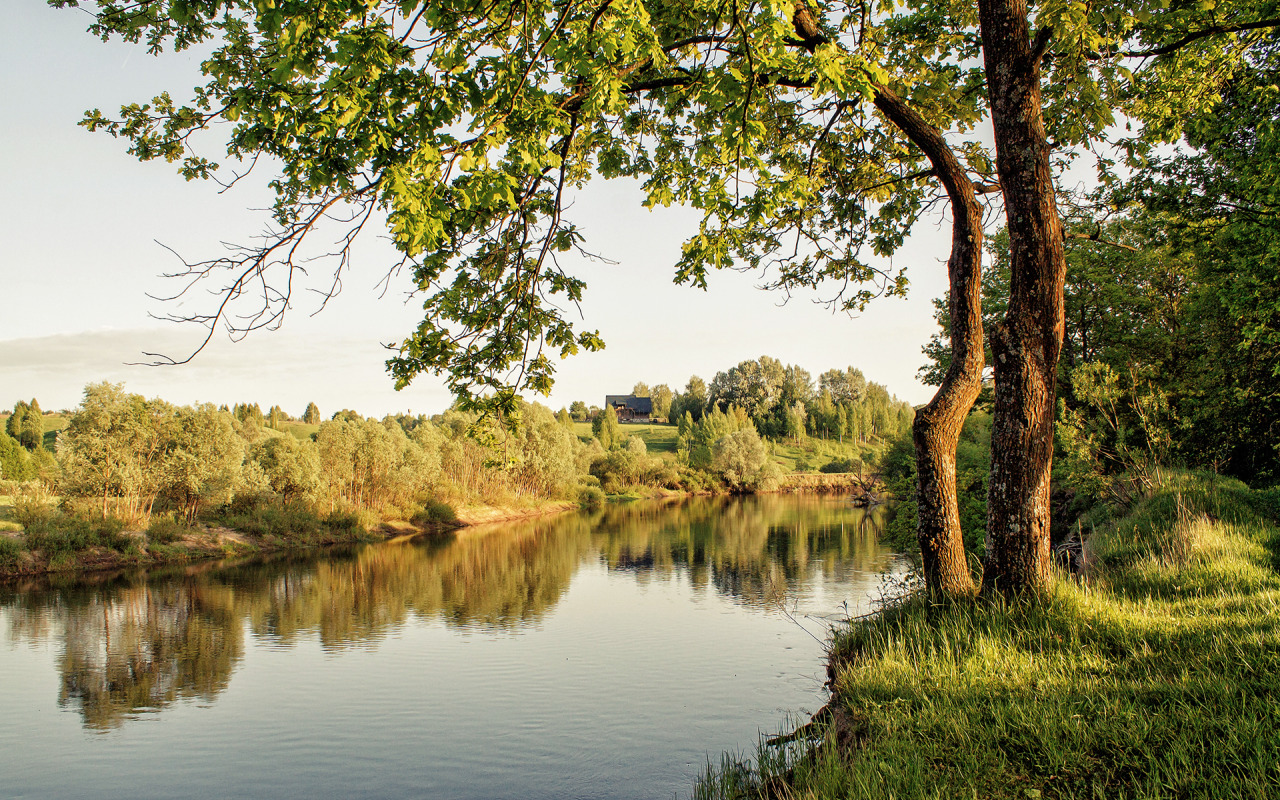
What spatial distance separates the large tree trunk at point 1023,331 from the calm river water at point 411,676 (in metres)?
4.46

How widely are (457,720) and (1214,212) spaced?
14.9m

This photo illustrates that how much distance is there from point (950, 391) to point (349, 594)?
21.2 metres

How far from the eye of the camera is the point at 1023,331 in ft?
20.3

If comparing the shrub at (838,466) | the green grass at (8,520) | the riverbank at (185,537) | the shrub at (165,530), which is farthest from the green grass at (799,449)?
the green grass at (8,520)

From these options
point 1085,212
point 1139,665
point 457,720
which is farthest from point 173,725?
point 1085,212

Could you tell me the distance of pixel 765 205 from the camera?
19.8 ft

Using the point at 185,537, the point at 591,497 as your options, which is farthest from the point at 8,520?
the point at 591,497

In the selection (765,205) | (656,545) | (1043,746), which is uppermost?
(765,205)

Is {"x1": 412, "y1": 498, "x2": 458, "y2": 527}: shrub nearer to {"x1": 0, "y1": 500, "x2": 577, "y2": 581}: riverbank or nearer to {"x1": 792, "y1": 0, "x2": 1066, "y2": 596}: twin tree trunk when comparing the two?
{"x1": 0, "y1": 500, "x2": 577, "y2": 581}: riverbank

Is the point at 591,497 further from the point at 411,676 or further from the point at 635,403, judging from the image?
the point at 635,403

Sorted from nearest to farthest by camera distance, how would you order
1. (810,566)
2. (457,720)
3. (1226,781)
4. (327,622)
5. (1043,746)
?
1. (1226,781)
2. (1043,746)
3. (457,720)
4. (327,622)
5. (810,566)

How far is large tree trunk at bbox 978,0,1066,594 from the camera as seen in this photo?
609 centimetres

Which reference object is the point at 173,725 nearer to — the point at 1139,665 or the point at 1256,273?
the point at 1139,665

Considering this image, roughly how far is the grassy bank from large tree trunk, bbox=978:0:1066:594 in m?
0.51
